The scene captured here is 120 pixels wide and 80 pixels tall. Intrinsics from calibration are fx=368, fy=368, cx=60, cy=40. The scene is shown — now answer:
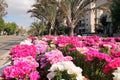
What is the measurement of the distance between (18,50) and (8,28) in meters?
169

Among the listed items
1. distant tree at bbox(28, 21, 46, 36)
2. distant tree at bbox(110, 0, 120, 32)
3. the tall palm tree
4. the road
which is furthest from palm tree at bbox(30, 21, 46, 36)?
the tall palm tree

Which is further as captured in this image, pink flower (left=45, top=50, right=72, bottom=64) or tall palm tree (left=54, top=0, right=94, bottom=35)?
tall palm tree (left=54, top=0, right=94, bottom=35)

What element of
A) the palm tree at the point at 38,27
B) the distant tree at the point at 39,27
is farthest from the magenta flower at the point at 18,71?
the palm tree at the point at 38,27

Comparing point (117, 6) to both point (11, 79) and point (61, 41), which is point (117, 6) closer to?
point (61, 41)

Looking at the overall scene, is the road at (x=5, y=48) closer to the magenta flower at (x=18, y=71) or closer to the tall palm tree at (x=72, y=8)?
the tall palm tree at (x=72, y=8)

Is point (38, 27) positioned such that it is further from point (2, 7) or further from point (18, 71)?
point (18, 71)

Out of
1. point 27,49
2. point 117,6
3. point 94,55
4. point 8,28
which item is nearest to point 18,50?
point 27,49

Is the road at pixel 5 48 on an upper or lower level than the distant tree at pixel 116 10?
lower

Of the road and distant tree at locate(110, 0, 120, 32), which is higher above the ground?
distant tree at locate(110, 0, 120, 32)

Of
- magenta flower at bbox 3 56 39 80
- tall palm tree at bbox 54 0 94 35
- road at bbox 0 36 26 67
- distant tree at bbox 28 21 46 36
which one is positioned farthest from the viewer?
distant tree at bbox 28 21 46 36

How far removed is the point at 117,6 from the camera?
151ft

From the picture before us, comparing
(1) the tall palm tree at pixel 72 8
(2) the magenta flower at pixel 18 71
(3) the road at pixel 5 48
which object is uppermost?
(1) the tall palm tree at pixel 72 8

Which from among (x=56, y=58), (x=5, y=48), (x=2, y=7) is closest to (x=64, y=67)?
(x=56, y=58)

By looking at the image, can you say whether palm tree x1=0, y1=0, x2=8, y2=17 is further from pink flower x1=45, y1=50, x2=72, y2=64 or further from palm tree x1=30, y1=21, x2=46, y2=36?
pink flower x1=45, y1=50, x2=72, y2=64
